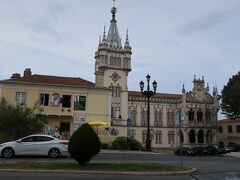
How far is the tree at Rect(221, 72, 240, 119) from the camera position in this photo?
58.0 meters

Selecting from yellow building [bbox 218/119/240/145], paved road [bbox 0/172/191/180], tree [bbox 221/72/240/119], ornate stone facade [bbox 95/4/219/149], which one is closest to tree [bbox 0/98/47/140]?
paved road [bbox 0/172/191/180]

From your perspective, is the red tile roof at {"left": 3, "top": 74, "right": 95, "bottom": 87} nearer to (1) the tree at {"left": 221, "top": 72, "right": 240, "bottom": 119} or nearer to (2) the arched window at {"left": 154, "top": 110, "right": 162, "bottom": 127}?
(1) the tree at {"left": 221, "top": 72, "right": 240, "bottom": 119}

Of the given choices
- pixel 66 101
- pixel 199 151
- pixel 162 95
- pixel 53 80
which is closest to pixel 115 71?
pixel 162 95

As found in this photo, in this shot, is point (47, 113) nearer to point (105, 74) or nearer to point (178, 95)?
point (105, 74)

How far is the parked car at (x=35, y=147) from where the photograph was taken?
20.5m

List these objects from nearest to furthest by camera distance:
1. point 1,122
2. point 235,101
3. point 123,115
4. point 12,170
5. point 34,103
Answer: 1. point 12,170
2. point 1,122
3. point 34,103
4. point 235,101
5. point 123,115

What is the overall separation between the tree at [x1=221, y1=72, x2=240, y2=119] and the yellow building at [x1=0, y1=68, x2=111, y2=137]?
24.4 metres

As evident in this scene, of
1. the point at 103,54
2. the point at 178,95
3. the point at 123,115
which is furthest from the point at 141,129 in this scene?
the point at 103,54

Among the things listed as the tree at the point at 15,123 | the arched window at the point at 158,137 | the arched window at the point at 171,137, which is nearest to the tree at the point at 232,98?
the arched window at the point at 171,137

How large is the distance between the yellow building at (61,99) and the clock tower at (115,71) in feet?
85.5

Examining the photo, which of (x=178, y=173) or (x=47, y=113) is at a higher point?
(x=47, y=113)

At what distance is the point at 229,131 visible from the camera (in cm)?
8312

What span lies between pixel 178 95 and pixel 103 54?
66.6 feet

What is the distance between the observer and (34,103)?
41.3 metres
